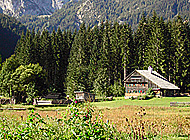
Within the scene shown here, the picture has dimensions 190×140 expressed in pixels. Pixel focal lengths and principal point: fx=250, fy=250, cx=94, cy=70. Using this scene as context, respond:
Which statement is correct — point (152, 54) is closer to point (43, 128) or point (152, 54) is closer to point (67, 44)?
point (67, 44)

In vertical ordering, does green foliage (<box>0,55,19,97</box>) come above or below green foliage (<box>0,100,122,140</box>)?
above

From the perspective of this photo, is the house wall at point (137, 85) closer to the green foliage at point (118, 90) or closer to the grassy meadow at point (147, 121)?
the green foliage at point (118, 90)

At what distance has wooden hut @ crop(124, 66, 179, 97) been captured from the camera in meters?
58.2

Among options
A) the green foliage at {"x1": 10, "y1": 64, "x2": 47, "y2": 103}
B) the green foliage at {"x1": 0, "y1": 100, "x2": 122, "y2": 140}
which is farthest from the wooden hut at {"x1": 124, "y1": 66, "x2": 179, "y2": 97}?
the green foliage at {"x1": 0, "y1": 100, "x2": 122, "y2": 140}

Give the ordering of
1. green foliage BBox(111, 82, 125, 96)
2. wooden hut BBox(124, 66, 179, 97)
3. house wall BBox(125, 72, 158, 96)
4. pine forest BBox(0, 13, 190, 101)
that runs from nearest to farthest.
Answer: wooden hut BBox(124, 66, 179, 97) → pine forest BBox(0, 13, 190, 101) → house wall BBox(125, 72, 158, 96) → green foliage BBox(111, 82, 125, 96)

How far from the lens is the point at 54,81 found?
266 feet

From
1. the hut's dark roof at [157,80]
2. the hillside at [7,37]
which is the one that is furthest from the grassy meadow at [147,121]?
the hillside at [7,37]

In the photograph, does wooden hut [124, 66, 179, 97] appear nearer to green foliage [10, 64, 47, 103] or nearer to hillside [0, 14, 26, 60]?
green foliage [10, 64, 47, 103]

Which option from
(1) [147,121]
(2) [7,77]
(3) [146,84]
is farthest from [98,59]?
(1) [147,121]

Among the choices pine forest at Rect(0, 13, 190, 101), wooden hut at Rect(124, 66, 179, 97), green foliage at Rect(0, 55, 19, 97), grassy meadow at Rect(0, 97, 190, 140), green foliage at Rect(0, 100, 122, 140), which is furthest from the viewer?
pine forest at Rect(0, 13, 190, 101)

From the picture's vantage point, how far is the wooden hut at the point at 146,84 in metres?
58.2

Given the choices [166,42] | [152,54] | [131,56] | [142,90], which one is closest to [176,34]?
[166,42]

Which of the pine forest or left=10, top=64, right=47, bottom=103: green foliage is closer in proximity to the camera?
left=10, top=64, right=47, bottom=103: green foliage

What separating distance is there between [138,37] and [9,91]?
4161 centimetres
